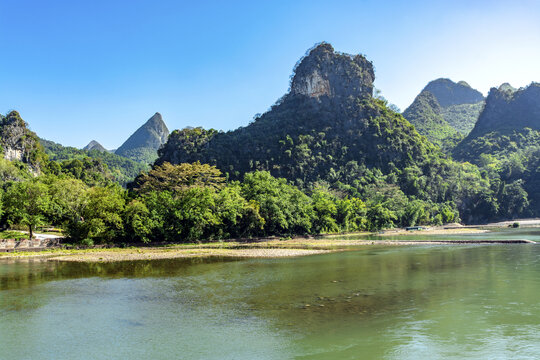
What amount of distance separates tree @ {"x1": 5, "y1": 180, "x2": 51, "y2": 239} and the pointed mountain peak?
115647 mm

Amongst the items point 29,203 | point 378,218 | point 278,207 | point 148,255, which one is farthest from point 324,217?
point 29,203

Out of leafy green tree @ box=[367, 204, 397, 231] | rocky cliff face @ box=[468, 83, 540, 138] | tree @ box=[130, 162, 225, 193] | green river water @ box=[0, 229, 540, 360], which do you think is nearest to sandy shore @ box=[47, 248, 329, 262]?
green river water @ box=[0, 229, 540, 360]

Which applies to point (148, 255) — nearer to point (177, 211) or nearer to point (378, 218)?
point (177, 211)

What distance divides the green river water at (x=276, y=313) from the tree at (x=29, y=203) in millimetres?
23903

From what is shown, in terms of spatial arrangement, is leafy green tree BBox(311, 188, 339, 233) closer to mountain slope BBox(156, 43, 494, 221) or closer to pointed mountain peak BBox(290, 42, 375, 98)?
mountain slope BBox(156, 43, 494, 221)

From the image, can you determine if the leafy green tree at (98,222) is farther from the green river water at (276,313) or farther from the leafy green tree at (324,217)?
the leafy green tree at (324,217)

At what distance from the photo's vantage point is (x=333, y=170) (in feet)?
441

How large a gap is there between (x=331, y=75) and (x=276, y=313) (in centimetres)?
14678

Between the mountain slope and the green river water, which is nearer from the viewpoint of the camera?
the green river water

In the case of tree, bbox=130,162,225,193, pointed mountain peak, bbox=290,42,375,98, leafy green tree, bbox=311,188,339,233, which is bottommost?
leafy green tree, bbox=311,188,339,233

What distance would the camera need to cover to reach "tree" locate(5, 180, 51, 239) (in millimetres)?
53781

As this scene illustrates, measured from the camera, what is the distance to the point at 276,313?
18797mm

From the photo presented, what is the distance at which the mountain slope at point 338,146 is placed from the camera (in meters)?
129

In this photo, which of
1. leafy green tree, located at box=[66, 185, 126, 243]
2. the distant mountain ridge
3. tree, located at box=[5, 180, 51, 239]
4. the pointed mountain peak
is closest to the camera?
tree, located at box=[5, 180, 51, 239]
